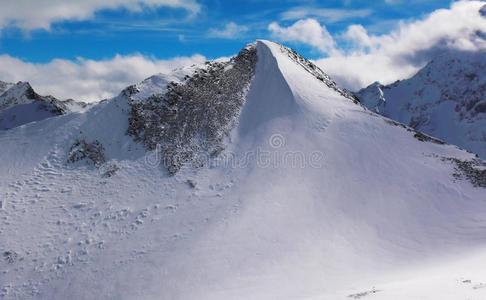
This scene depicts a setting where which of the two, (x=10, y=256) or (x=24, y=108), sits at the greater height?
(x=24, y=108)

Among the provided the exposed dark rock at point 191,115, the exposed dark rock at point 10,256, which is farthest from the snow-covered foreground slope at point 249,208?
the exposed dark rock at point 191,115

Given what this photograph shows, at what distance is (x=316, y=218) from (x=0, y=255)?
21.7 m

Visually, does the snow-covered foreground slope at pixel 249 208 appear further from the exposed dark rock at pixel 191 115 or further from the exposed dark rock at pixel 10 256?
the exposed dark rock at pixel 191 115

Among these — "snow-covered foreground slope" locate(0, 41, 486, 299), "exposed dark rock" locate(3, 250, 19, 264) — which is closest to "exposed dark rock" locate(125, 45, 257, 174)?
"snow-covered foreground slope" locate(0, 41, 486, 299)

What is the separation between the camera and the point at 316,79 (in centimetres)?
5488

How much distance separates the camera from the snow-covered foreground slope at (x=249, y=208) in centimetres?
3061

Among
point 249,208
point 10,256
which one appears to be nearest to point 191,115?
point 249,208

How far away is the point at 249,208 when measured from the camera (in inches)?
1444

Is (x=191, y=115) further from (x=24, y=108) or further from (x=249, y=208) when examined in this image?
(x=24, y=108)

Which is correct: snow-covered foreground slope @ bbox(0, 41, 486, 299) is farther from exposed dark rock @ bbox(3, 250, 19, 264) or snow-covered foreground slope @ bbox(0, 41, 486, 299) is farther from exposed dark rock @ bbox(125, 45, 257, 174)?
exposed dark rock @ bbox(125, 45, 257, 174)

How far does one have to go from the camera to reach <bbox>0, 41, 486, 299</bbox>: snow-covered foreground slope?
1205 inches

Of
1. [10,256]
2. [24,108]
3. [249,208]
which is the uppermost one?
[24,108]

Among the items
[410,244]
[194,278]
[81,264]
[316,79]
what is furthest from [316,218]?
[316,79]

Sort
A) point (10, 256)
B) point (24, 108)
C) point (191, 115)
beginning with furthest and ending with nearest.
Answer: point (24, 108)
point (191, 115)
point (10, 256)
